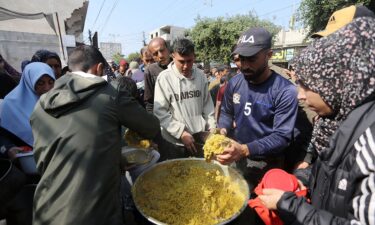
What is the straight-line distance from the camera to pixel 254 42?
7.27 feet

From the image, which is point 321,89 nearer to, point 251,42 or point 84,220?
point 251,42

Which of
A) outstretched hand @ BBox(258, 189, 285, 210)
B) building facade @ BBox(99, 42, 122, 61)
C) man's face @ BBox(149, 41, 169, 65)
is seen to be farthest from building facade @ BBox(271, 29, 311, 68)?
building facade @ BBox(99, 42, 122, 61)

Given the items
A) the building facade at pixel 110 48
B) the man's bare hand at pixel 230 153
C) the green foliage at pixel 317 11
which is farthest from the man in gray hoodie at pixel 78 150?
the building facade at pixel 110 48

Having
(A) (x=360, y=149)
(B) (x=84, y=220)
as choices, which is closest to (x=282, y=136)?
(A) (x=360, y=149)

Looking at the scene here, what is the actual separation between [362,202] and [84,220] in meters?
1.60

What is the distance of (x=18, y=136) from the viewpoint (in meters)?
2.64

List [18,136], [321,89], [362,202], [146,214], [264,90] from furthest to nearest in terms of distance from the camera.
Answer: [18,136], [264,90], [146,214], [321,89], [362,202]

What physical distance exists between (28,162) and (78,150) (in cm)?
111

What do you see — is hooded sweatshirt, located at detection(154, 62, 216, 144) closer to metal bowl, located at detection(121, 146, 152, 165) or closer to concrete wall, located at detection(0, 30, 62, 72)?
metal bowl, located at detection(121, 146, 152, 165)

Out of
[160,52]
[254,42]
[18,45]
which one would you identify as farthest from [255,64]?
[18,45]

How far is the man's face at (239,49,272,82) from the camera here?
7.35 feet

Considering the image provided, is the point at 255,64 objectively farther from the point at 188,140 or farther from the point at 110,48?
the point at 110,48

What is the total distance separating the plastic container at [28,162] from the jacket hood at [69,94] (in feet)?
3.02

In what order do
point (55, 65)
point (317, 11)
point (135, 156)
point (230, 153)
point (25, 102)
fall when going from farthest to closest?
point (317, 11), point (55, 65), point (25, 102), point (135, 156), point (230, 153)
